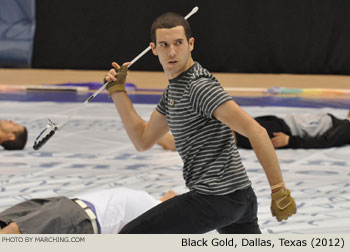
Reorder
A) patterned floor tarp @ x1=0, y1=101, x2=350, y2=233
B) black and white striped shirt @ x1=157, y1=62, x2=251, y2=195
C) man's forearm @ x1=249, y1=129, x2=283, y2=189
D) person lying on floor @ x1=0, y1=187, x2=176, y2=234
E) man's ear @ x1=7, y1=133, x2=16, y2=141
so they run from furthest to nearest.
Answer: man's ear @ x1=7, y1=133, x2=16, y2=141, patterned floor tarp @ x1=0, y1=101, x2=350, y2=233, person lying on floor @ x1=0, y1=187, x2=176, y2=234, black and white striped shirt @ x1=157, y1=62, x2=251, y2=195, man's forearm @ x1=249, y1=129, x2=283, y2=189

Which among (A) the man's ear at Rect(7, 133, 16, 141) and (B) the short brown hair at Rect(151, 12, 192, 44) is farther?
(A) the man's ear at Rect(7, 133, 16, 141)

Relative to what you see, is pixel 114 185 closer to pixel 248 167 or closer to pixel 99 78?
pixel 248 167

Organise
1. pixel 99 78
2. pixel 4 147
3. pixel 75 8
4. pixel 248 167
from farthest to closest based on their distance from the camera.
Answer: pixel 75 8, pixel 99 78, pixel 4 147, pixel 248 167

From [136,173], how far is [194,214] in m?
1.60

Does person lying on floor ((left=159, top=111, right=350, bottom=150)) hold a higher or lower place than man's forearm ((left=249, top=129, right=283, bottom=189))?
higher

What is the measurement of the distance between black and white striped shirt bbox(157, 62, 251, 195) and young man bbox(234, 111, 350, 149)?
2.06 metres

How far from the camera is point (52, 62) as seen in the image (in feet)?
31.3

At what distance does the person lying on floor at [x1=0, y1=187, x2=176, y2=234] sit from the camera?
86.2 inches

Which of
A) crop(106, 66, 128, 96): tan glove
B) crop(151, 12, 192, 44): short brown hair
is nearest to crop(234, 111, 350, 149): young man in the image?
crop(106, 66, 128, 96): tan glove

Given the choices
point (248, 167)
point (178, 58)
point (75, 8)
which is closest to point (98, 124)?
point (248, 167)

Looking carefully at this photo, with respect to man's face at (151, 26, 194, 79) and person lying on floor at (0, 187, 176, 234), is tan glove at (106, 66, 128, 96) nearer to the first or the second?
man's face at (151, 26, 194, 79)

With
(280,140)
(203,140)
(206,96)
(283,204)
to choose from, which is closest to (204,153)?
(203,140)

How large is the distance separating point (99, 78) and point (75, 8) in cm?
151

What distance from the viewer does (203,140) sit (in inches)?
75.4
